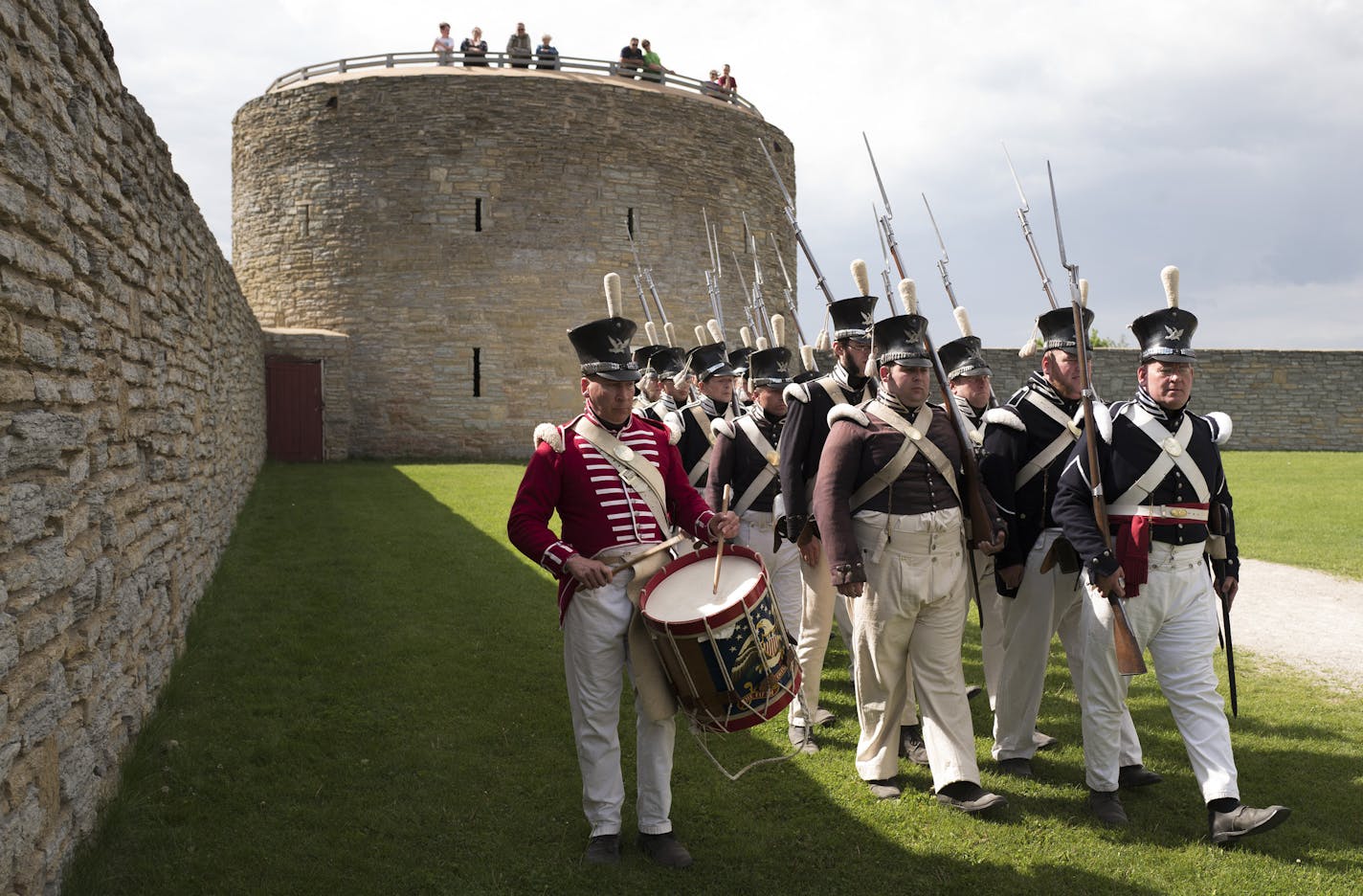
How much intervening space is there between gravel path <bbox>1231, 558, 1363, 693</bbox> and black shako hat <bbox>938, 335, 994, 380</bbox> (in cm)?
286

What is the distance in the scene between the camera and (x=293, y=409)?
24.1 metres

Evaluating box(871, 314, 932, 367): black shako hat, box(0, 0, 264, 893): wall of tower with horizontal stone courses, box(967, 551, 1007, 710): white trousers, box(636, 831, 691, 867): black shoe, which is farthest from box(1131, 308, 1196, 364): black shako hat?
box(0, 0, 264, 893): wall of tower with horizontal stone courses

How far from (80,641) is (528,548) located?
1.56 m

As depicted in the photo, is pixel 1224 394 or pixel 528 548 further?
pixel 1224 394

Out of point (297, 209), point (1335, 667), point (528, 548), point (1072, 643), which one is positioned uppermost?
point (297, 209)

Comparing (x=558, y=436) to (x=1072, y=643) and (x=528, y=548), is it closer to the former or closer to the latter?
(x=528, y=548)

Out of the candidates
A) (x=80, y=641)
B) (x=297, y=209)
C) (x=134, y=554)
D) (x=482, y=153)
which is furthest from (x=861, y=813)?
(x=297, y=209)

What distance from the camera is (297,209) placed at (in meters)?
26.2

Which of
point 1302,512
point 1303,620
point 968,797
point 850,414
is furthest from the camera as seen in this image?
point 1302,512

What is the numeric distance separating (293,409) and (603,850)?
71.1ft

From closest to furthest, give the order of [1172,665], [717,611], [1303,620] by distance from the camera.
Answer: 1. [717,611]
2. [1172,665]
3. [1303,620]

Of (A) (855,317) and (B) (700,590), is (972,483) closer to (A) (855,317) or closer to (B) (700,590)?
(A) (855,317)

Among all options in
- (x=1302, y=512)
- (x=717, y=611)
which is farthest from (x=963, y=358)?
(x=1302, y=512)

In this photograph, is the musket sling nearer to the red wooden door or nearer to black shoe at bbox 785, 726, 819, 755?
black shoe at bbox 785, 726, 819, 755
